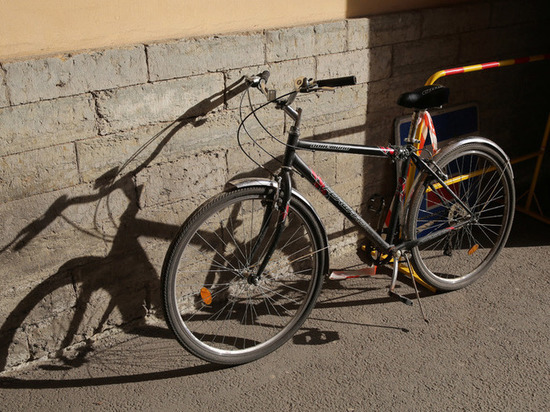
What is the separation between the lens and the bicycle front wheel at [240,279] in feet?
11.3

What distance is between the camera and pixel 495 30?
5059mm

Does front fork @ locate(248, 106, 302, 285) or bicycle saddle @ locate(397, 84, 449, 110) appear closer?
front fork @ locate(248, 106, 302, 285)

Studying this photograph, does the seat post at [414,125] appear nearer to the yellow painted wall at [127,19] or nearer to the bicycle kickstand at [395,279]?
the bicycle kickstand at [395,279]

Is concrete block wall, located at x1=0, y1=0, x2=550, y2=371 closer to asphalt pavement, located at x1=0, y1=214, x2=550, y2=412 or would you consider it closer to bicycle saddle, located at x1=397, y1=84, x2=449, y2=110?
asphalt pavement, located at x1=0, y1=214, x2=550, y2=412

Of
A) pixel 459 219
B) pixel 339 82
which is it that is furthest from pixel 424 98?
pixel 459 219

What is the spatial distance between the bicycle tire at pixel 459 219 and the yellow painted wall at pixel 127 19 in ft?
4.20

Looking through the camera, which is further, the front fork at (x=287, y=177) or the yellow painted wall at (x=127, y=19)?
the front fork at (x=287, y=177)

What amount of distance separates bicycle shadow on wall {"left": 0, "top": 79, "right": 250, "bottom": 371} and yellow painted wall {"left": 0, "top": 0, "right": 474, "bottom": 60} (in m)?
0.41

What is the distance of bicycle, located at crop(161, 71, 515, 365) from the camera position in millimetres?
3451

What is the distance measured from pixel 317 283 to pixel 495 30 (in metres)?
2.67

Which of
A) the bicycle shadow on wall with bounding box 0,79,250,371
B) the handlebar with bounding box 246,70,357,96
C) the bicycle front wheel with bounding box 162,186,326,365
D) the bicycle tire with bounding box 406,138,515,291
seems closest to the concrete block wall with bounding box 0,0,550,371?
the bicycle shadow on wall with bounding box 0,79,250,371

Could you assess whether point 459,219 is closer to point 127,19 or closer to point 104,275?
point 104,275

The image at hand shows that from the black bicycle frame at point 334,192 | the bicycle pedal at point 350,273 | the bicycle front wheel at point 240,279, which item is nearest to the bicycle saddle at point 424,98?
the black bicycle frame at point 334,192

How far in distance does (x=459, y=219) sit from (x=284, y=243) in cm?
118
